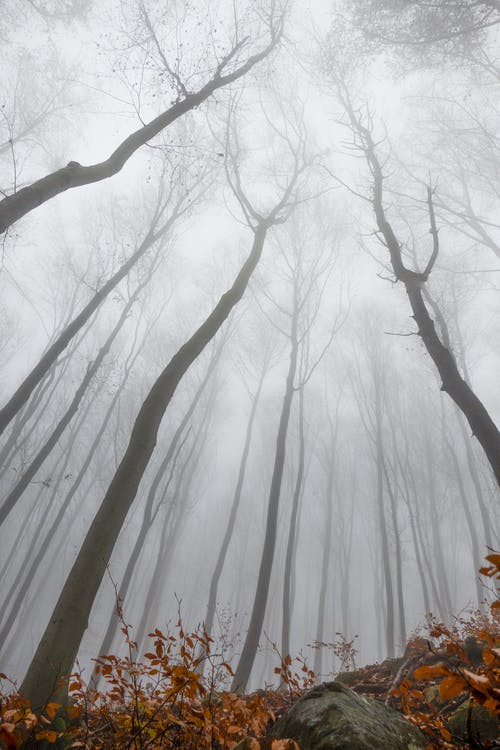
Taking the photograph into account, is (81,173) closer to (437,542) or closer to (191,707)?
(191,707)

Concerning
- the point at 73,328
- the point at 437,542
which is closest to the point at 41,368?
the point at 73,328

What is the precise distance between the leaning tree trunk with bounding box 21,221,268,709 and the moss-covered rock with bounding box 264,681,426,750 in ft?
4.53

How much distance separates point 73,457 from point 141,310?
60.1 feet

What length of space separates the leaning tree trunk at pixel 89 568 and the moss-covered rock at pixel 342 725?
4.53ft

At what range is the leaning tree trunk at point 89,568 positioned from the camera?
9.15 feet

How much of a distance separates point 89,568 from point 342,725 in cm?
216

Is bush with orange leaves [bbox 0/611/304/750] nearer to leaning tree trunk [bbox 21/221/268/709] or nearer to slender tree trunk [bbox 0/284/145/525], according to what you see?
leaning tree trunk [bbox 21/221/268/709]

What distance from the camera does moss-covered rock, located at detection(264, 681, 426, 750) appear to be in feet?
6.43

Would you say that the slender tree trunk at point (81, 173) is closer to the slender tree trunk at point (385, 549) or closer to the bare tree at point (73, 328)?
the bare tree at point (73, 328)

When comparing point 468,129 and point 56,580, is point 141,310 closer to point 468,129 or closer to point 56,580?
point 468,129

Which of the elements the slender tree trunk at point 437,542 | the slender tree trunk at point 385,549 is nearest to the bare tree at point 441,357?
the slender tree trunk at point 385,549

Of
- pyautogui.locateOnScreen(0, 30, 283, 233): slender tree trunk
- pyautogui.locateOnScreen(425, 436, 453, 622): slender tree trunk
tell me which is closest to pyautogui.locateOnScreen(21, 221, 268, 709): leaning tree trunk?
pyautogui.locateOnScreen(0, 30, 283, 233): slender tree trunk

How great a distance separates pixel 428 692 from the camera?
11.5ft

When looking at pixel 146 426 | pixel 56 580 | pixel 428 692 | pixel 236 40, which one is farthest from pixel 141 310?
pixel 56 580
